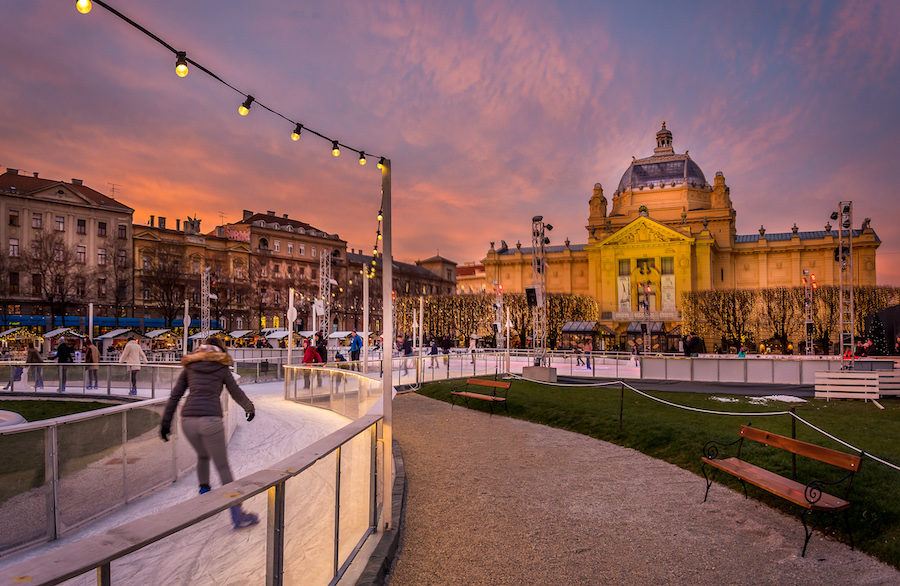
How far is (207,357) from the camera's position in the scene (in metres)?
6.75

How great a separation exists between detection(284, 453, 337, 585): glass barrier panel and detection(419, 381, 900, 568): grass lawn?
4906 millimetres

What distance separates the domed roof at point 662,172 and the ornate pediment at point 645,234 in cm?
1692

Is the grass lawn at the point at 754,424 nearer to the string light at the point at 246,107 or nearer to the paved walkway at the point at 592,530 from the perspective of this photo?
the paved walkway at the point at 592,530

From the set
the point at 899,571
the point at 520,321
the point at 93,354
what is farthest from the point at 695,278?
the point at 899,571

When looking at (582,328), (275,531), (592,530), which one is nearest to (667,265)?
(582,328)

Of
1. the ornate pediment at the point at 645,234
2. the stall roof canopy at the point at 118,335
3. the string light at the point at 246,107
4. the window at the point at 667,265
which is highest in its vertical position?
the ornate pediment at the point at 645,234

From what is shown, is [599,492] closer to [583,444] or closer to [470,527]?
[470,527]

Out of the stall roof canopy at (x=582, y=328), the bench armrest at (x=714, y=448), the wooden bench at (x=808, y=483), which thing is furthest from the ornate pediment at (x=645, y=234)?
the wooden bench at (x=808, y=483)

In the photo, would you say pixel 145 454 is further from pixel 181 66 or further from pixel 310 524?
pixel 310 524

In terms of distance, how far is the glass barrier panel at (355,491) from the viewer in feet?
15.5

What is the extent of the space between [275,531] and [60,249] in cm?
6637

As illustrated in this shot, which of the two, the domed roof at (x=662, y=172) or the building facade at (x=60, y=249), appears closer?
the building facade at (x=60, y=249)

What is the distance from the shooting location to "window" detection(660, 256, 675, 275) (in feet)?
254

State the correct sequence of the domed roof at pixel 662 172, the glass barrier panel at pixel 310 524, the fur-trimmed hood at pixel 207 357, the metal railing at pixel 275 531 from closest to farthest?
1. the metal railing at pixel 275 531
2. the glass barrier panel at pixel 310 524
3. the fur-trimmed hood at pixel 207 357
4. the domed roof at pixel 662 172
